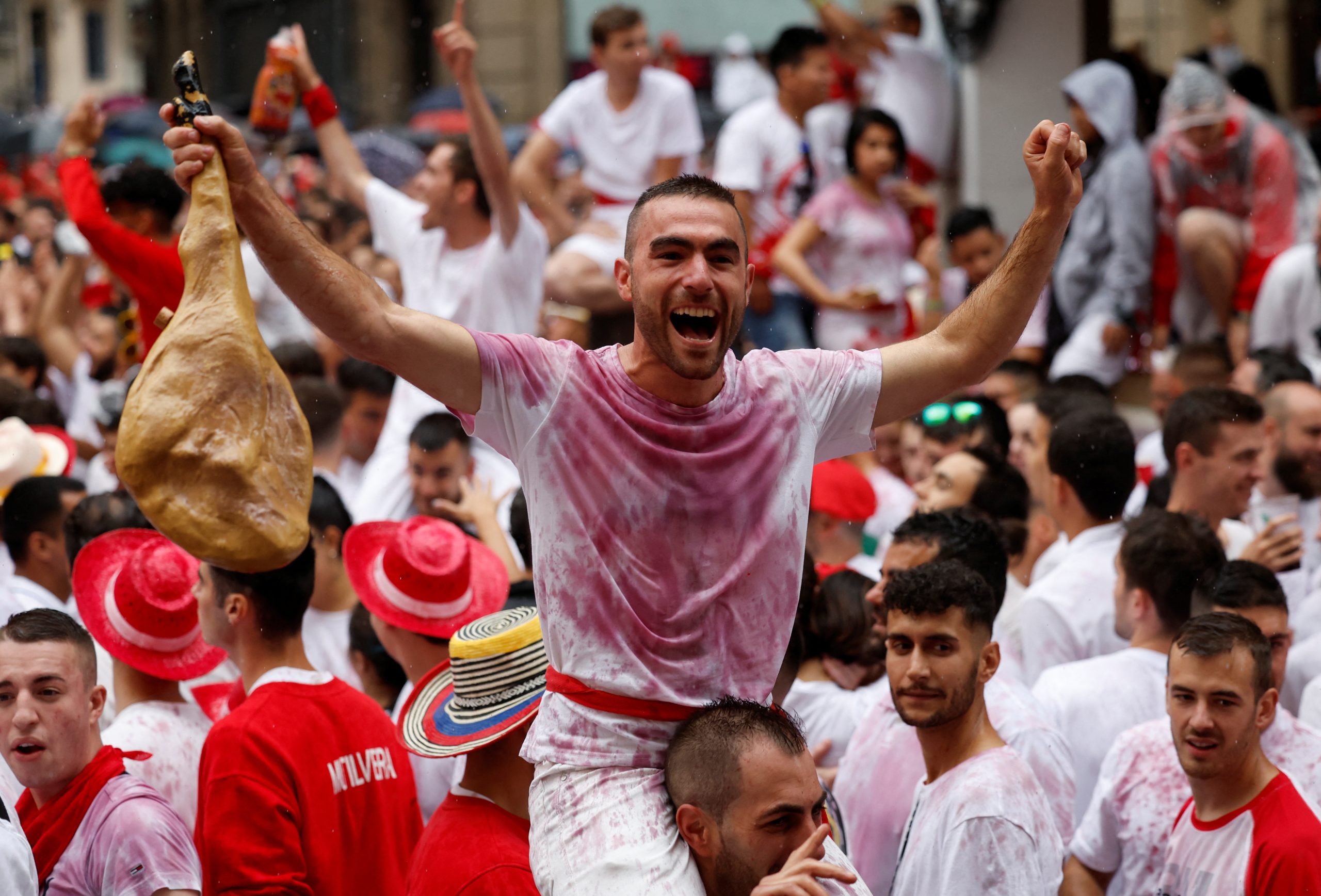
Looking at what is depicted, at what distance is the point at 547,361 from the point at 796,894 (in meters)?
1.16

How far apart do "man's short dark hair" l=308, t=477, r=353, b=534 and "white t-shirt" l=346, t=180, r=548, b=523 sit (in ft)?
3.83

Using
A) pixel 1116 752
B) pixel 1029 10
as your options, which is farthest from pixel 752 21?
pixel 1116 752

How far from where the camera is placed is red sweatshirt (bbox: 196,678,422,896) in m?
3.75

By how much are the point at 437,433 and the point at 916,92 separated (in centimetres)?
597

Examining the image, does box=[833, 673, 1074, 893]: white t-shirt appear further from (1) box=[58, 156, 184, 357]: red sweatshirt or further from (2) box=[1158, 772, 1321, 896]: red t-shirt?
(1) box=[58, 156, 184, 357]: red sweatshirt

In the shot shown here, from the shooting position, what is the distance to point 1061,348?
376 inches

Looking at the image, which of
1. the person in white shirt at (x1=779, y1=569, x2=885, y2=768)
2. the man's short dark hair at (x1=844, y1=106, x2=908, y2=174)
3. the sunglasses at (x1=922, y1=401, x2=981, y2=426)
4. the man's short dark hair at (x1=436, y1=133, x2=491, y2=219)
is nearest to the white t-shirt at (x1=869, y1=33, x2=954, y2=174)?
the man's short dark hair at (x1=844, y1=106, x2=908, y2=174)

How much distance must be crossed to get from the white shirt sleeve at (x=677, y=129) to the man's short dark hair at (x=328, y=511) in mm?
3997

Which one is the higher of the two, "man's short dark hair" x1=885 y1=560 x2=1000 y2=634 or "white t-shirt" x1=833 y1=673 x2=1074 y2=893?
"man's short dark hair" x1=885 y1=560 x2=1000 y2=634

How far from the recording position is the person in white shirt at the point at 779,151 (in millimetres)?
9555

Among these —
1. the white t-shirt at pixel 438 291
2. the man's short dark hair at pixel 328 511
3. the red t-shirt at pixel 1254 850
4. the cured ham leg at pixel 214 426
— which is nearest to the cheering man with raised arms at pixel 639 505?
the cured ham leg at pixel 214 426

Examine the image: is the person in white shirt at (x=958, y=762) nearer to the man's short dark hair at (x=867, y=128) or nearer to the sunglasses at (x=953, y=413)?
the sunglasses at (x=953, y=413)

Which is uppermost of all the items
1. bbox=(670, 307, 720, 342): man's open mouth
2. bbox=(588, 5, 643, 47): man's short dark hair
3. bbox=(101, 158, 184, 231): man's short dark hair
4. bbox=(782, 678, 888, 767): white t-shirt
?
bbox=(588, 5, 643, 47): man's short dark hair

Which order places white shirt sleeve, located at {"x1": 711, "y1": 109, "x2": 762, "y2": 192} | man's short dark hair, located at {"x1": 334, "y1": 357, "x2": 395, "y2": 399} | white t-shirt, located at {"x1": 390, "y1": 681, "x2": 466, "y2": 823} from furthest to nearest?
white shirt sleeve, located at {"x1": 711, "y1": 109, "x2": 762, "y2": 192}, man's short dark hair, located at {"x1": 334, "y1": 357, "x2": 395, "y2": 399}, white t-shirt, located at {"x1": 390, "y1": 681, "x2": 466, "y2": 823}
